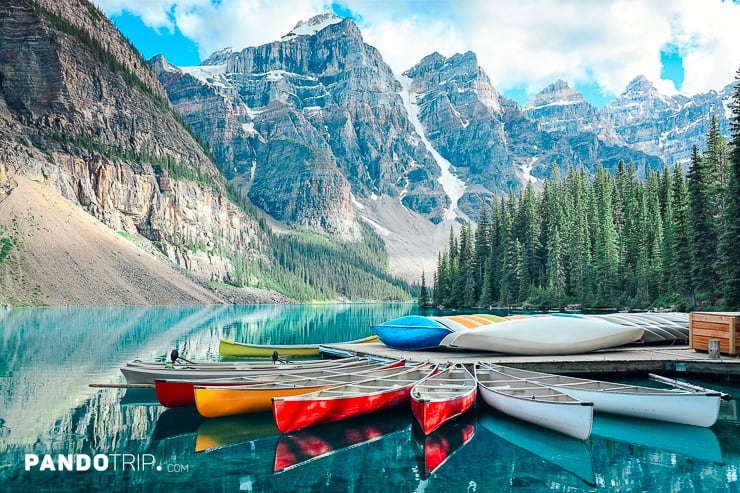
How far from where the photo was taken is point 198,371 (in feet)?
73.5

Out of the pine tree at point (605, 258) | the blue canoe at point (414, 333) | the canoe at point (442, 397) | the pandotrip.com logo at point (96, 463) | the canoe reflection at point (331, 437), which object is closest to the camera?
the pandotrip.com logo at point (96, 463)

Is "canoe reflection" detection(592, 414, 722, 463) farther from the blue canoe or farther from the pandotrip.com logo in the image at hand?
the pandotrip.com logo

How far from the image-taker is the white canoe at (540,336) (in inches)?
1064

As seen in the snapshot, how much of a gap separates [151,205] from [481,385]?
178 m

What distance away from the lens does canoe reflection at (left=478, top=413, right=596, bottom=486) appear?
45.9ft

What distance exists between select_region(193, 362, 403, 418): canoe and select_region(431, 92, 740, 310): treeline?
3809 cm

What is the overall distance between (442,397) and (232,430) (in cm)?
717

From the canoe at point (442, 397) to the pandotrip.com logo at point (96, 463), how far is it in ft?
23.3

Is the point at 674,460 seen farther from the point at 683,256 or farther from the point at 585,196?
the point at 585,196

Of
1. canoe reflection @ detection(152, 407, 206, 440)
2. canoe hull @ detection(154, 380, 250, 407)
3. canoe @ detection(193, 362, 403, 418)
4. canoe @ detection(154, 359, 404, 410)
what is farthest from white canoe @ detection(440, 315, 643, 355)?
canoe reflection @ detection(152, 407, 206, 440)

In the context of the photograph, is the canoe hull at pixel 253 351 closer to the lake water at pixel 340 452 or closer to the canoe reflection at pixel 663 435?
the lake water at pixel 340 452

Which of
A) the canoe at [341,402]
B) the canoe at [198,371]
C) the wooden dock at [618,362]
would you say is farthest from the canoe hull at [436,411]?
the canoe at [198,371]

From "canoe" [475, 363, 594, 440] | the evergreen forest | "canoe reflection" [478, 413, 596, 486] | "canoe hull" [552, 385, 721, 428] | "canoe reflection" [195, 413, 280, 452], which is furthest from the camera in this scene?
the evergreen forest

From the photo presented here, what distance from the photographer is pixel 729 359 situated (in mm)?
24938
